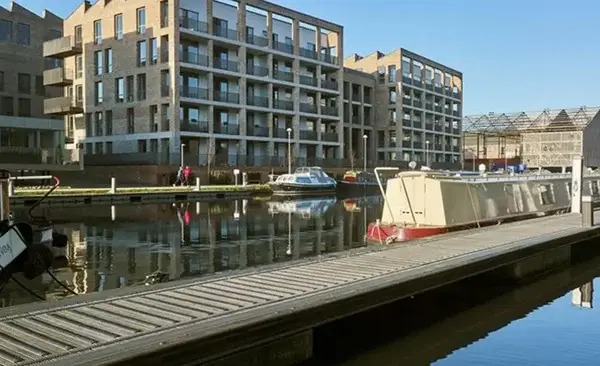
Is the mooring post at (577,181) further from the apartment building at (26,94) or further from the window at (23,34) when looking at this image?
the window at (23,34)

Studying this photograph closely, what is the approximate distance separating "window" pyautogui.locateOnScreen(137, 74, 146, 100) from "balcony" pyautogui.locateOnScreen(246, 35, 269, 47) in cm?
1125

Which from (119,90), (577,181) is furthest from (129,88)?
(577,181)

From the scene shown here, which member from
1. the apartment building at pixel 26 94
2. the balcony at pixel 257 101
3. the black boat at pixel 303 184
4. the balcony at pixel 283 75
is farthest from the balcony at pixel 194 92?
the black boat at pixel 303 184

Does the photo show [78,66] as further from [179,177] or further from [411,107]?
[411,107]

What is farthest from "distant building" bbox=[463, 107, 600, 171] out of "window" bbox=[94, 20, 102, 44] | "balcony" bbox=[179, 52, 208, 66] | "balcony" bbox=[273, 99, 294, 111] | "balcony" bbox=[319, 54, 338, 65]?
"window" bbox=[94, 20, 102, 44]

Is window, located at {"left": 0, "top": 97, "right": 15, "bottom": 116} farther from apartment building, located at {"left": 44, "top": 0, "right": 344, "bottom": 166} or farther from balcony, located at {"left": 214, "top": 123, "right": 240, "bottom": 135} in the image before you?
balcony, located at {"left": 214, "top": 123, "right": 240, "bottom": 135}

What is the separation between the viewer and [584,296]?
11641 mm

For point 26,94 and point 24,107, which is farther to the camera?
point 26,94

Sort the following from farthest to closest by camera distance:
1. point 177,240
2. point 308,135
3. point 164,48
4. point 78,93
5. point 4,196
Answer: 1. point 308,135
2. point 78,93
3. point 164,48
4. point 177,240
5. point 4,196

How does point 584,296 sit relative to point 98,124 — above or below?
below

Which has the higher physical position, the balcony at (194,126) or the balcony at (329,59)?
the balcony at (329,59)

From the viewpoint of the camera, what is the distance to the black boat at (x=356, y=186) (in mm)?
52228

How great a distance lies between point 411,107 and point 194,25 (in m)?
43.8

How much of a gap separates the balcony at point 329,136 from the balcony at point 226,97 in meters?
14.4
